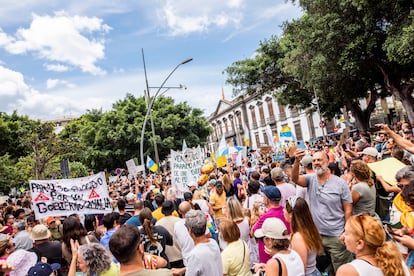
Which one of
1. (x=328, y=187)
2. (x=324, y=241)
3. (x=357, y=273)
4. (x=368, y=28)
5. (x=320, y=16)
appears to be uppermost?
(x=320, y=16)

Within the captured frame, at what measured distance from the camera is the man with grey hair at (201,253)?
317 cm

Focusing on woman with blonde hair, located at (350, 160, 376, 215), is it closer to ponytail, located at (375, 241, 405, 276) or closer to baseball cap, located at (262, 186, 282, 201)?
baseball cap, located at (262, 186, 282, 201)

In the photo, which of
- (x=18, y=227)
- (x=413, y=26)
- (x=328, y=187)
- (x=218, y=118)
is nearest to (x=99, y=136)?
(x=413, y=26)

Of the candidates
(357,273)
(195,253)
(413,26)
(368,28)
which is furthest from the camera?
(368,28)

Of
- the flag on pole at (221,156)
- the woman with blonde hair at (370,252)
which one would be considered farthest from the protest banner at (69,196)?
the flag on pole at (221,156)

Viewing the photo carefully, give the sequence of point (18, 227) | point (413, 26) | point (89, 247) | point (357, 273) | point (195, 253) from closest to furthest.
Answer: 1. point (357, 273)
2. point (89, 247)
3. point (195, 253)
4. point (18, 227)
5. point (413, 26)

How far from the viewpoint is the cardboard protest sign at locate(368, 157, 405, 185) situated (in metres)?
4.45

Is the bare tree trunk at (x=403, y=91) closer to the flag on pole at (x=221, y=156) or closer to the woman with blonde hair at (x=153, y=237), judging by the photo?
the flag on pole at (x=221, y=156)

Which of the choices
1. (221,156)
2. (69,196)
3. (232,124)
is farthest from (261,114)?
(69,196)

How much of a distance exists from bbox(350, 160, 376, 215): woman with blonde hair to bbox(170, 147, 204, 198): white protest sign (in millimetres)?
5213

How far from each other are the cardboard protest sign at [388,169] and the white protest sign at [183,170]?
5.14 m

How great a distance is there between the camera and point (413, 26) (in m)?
14.2

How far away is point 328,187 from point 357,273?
6.67 feet

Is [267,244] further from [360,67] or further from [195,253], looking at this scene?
→ [360,67]
